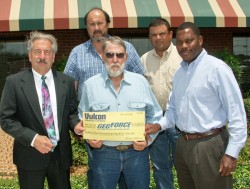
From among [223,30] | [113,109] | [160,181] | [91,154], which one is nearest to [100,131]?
[113,109]

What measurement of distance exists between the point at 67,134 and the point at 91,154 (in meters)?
0.42

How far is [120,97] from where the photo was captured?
369 cm

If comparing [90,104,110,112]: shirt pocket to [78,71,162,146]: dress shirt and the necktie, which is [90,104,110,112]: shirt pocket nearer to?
[78,71,162,146]: dress shirt

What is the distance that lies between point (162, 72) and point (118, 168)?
151cm

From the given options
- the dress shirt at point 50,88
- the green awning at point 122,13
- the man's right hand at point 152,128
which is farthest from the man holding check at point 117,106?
the green awning at point 122,13

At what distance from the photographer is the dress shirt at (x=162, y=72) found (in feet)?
15.6

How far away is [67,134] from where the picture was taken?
3.84 meters

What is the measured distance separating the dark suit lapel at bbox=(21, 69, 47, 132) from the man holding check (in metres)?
0.47

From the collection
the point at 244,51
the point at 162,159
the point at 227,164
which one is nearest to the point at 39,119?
the point at 227,164

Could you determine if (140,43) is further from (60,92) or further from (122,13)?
(60,92)

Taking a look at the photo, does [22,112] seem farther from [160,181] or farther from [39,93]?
[160,181]

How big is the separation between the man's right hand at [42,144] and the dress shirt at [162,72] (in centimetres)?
167

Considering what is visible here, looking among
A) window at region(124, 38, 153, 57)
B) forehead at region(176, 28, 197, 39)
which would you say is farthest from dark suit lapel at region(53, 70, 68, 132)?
window at region(124, 38, 153, 57)

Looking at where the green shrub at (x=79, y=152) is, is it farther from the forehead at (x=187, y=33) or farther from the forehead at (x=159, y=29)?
the forehead at (x=187, y=33)
